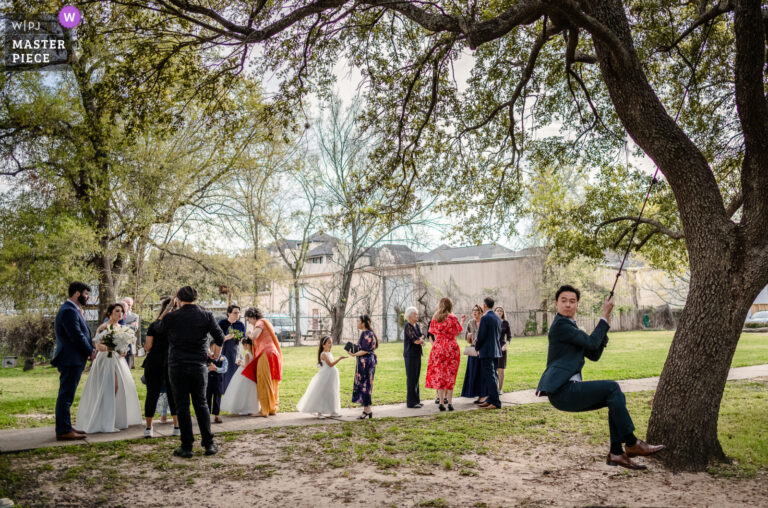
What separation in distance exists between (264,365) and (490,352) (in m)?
4.25

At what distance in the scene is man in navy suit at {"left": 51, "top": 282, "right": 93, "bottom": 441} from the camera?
317 inches

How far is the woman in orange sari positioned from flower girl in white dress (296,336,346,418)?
0.60m

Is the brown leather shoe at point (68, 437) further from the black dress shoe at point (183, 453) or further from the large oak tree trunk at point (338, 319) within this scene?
the large oak tree trunk at point (338, 319)

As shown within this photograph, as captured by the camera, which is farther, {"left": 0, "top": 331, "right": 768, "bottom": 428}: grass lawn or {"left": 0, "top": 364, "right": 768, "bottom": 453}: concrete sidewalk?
{"left": 0, "top": 331, "right": 768, "bottom": 428}: grass lawn

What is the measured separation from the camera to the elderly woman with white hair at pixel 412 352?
10602 millimetres

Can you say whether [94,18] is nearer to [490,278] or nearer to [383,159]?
[383,159]

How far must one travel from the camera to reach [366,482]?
5.93m

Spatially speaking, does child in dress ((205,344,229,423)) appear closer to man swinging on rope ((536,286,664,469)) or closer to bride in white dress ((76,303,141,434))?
bride in white dress ((76,303,141,434))

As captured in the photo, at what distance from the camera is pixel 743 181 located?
22.9 ft

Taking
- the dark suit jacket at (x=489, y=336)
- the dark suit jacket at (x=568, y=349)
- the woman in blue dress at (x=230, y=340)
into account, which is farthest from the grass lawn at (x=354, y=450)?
the woman in blue dress at (x=230, y=340)

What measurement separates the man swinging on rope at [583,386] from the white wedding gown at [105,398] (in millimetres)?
6561

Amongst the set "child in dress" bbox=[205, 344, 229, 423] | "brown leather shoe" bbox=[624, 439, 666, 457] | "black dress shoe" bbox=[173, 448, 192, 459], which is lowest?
"black dress shoe" bbox=[173, 448, 192, 459]

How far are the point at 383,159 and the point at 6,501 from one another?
8141 mm

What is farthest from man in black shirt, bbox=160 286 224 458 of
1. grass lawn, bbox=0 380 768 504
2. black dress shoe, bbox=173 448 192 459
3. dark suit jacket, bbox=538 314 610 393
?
dark suit jacket, bbox=538 314 610 393
